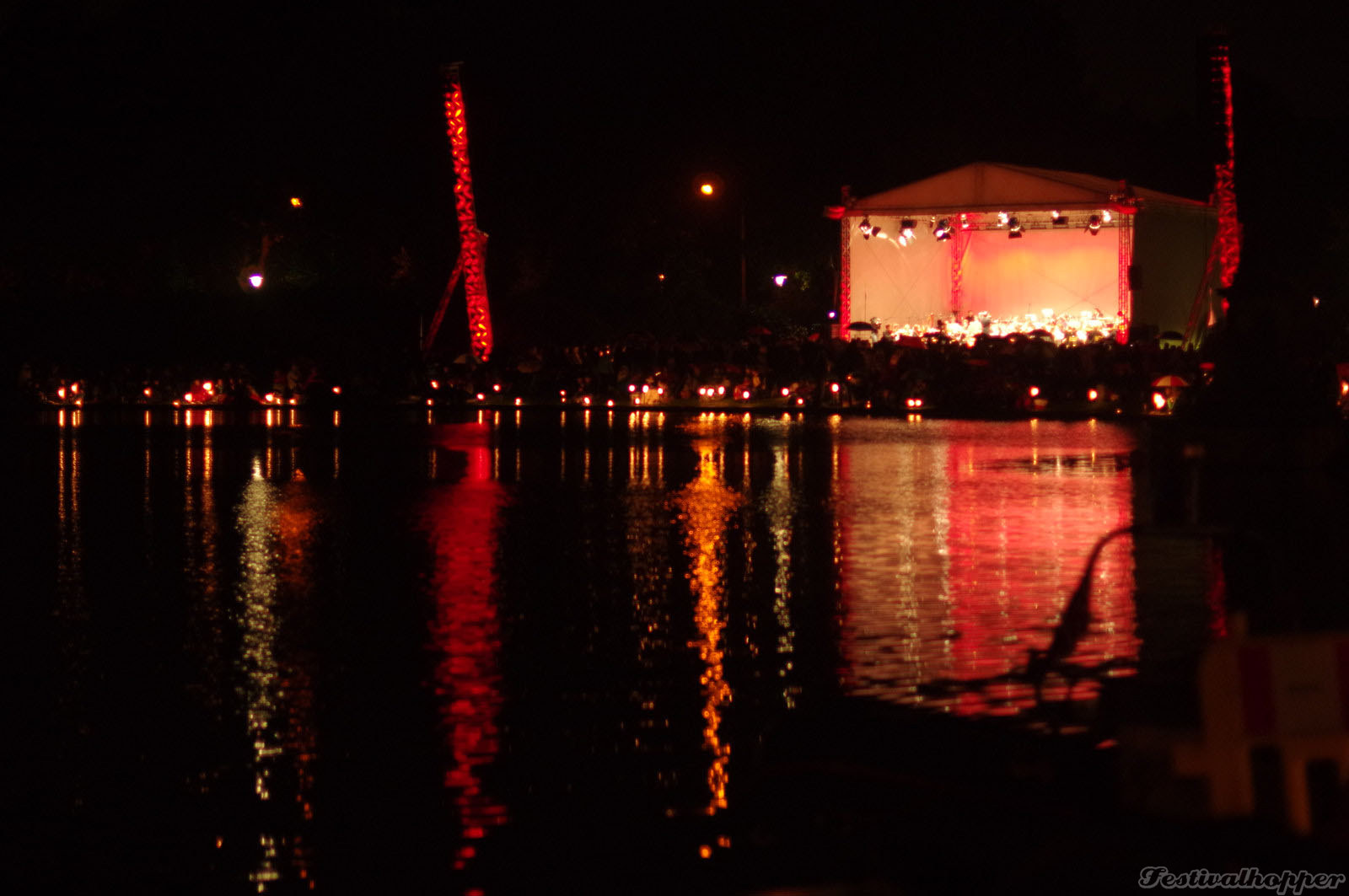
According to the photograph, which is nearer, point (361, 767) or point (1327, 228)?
point (361, 767)

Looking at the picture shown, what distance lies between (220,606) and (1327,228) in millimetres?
61829

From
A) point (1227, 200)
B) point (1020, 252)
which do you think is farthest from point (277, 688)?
point (1020, 252)

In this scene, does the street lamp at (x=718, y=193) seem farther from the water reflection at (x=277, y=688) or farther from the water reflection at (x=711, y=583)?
the water reflection at (x=277, y=688)

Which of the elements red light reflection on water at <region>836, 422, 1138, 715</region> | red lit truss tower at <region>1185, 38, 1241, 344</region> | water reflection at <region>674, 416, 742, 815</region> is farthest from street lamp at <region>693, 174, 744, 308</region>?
red light reflection on water at <region>836, 422, 1138, 715</region>

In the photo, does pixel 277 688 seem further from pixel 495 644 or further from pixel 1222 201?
pixel 1222 201

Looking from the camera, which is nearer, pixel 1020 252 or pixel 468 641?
pixel 468 641

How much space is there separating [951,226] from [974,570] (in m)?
31.7

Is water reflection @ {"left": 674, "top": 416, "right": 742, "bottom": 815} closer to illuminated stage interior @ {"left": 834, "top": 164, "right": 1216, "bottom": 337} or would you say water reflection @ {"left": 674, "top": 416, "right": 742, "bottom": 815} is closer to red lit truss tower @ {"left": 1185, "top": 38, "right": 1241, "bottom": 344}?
red lit truss tower @ {"left": 1185, "top": 38, "right": 1241, "bottom": 344}

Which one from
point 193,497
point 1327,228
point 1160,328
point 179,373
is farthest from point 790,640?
point 1327,228

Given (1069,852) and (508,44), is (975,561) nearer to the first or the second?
(1069,852)

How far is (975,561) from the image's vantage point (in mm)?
12836

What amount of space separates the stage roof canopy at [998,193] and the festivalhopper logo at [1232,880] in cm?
3749

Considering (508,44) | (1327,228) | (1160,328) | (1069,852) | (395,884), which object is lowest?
(395,884)

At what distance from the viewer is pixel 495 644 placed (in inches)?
381
